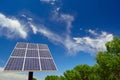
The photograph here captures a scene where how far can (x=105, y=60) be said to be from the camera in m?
38.5

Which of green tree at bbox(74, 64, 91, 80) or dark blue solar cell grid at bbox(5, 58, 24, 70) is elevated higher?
green tree at bbox(74, 64, 91, 80)

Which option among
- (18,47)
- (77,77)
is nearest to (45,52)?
(18,47)

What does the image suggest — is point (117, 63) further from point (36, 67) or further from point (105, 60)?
point (36, 67)

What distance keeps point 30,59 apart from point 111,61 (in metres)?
20.1

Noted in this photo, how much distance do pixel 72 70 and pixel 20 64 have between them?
136 feet

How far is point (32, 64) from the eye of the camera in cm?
1948

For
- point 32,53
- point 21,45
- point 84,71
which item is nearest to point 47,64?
point 32,53

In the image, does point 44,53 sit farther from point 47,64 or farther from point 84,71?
point 84,71

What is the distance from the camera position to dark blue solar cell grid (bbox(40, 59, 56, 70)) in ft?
63.2

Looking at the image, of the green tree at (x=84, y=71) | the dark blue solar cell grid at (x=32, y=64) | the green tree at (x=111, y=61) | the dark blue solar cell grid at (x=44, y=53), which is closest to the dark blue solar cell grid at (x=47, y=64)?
the dark blue solar cell grid at (x=32, y=64)

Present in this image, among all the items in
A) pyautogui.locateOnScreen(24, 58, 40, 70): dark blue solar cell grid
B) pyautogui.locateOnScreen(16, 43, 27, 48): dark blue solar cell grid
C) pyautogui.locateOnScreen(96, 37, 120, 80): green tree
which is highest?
pyautogui.locateOnScreen(96, 37, 120, 80): green tree

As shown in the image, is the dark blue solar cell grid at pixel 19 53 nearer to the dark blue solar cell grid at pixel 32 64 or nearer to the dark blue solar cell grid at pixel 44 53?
the dark blue solar cell grid at pixel 32 64

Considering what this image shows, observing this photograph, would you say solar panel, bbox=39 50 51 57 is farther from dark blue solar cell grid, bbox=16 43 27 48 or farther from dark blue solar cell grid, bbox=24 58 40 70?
dark blue solar cell grid, bbox=16 43 27 48

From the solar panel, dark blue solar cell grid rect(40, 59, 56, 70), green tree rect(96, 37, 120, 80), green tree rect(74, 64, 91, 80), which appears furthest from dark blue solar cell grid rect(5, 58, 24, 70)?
green tree rect(74, 64, 91, 80)
